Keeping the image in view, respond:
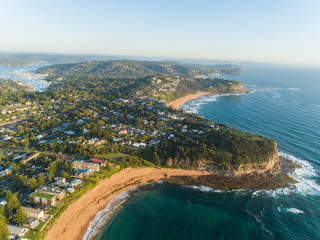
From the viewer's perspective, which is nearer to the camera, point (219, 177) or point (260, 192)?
point (260, 192)

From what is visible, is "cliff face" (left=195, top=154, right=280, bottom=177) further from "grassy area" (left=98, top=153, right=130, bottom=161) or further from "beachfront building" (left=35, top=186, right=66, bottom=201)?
"beachfront building" (left=35, top=186, right=66, bottom=201)

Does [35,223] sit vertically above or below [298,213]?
above

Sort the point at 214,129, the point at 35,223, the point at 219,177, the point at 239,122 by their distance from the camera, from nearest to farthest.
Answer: the point at 35,223
the point at 219,177
the point at 214,129
the point at 239,122

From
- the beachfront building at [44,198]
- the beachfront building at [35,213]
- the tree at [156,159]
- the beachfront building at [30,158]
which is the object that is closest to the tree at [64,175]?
the beachfront building at [44,198]

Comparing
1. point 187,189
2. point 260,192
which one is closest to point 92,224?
point 187,189

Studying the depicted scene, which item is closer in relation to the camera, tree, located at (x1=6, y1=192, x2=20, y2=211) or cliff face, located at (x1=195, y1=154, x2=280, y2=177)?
tree, located at (x1=6, y1=192, x2=20, y2=211)

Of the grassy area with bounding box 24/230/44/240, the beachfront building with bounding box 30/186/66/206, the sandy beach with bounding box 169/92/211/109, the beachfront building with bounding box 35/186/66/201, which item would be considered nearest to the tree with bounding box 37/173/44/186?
the beachfront building with bounding box 35/186/66/201

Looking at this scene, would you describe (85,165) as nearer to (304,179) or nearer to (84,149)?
(84,149)

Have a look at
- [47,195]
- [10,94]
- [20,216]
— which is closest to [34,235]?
[20,216]

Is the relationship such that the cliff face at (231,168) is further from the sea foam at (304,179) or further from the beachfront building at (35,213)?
the beachfront building at (35,213)

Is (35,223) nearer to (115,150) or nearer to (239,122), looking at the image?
(115,150)
